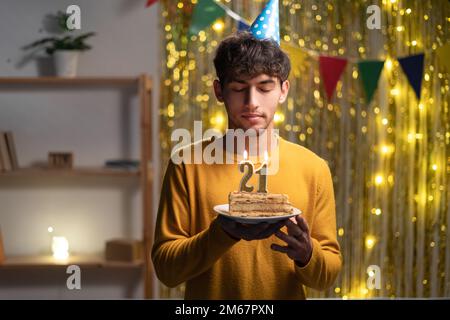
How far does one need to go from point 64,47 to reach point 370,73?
4.18 ft

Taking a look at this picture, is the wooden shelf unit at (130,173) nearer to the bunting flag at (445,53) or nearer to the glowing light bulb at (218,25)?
the glowing light bulb at (218,25)

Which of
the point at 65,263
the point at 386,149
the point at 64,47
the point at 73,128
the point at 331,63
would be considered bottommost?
the point at 65,263

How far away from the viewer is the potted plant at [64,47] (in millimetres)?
3004

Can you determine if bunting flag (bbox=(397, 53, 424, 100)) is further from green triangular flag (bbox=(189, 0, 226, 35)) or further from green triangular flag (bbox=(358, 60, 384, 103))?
green triangular flag (bbox=(189, 0, 226, 35))

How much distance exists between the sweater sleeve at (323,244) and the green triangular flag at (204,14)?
1396 millimetres

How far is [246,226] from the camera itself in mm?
1418

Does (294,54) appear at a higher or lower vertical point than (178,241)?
higher

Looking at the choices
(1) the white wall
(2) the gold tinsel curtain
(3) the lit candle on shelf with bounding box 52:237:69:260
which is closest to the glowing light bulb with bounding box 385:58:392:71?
(2) the gold tinsel curtain

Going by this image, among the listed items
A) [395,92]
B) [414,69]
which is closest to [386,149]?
[395,92]

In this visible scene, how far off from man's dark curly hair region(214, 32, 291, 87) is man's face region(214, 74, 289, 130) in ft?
0.04

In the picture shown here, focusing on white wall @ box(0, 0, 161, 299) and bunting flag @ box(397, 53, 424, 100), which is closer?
bunting flag @ box(397, 53, 424, 100)

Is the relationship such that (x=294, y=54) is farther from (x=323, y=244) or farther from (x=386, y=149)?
(x=323, y=244)

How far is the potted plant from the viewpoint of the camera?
9.86 feet

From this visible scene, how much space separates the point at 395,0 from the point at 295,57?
630 mm
